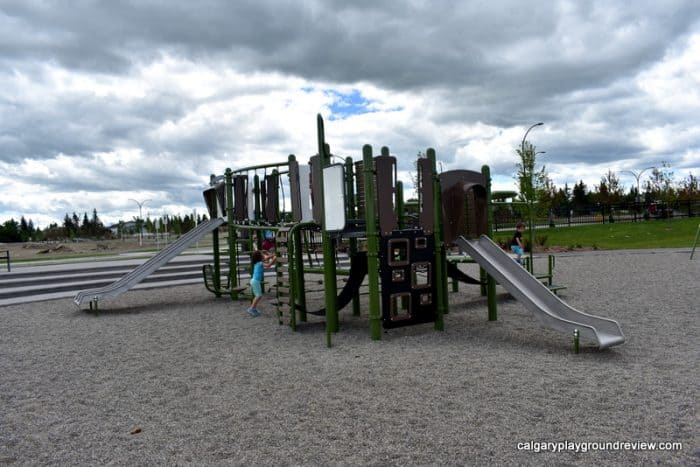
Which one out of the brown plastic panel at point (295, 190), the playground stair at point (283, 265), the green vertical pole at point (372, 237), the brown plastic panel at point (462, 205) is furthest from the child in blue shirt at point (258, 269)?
the brown plastic panel at point (462, 205)

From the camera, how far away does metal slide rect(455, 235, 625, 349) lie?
686 cm

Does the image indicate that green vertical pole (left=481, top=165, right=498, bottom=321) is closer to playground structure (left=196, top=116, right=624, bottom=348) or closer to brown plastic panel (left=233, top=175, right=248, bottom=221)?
playground structure (left=196, top=116, right=624, bottom=348)

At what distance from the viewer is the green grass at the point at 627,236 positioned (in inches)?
1133

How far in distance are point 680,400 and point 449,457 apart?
8.18ft

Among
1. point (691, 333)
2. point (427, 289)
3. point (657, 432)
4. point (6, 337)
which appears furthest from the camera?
point (6, 337)

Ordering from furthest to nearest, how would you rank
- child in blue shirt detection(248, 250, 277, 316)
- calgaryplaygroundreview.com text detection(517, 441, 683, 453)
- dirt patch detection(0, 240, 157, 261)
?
dirt patch detection(0, 240, 157, 261), child in blue shirt detection(248, 250, 277, 316), calgaryplaygroundreview.com text detection(517, 441, 683, 453)

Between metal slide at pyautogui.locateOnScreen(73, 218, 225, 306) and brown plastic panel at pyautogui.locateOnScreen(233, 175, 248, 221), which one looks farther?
brown plastic panel at pyautogui.locateOnScreen(233, 175, 248, 221)

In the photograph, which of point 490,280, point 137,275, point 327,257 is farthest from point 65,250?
point 490,280

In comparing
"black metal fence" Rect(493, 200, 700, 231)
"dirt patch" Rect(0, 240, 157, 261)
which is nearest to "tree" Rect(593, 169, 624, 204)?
"black metal fence" Rect(493, 200, 700, 231)

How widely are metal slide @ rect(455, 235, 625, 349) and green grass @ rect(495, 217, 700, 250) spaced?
2084 centimetres

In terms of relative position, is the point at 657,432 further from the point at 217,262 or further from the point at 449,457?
the point at 217,262

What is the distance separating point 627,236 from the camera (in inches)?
1369

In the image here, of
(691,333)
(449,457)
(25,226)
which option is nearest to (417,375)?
(449,457)

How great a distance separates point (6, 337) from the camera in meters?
9.29
